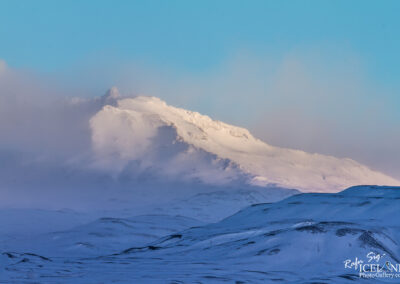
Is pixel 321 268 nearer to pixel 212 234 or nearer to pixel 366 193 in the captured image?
pixel 212 234

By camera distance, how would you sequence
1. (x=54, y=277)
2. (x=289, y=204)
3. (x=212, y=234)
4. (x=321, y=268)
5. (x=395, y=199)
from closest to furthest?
(x=54, y=277) → (x=321, y=268) → (x=212, y=234) → (x=395, y=199) → (x=289, y=204)

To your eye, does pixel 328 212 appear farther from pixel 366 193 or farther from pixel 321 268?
pixel 321 268

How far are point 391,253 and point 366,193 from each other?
236 feet

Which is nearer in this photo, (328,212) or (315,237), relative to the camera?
(315,237)

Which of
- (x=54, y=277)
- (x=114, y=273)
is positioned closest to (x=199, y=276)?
(x=114, y=273)

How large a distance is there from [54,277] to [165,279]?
17.3 m

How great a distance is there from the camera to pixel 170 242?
480ft

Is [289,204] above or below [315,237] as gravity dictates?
above

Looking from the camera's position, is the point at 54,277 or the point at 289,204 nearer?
the point at 54,277

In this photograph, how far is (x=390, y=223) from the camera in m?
139

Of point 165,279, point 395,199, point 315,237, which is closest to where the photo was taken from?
point 165,279

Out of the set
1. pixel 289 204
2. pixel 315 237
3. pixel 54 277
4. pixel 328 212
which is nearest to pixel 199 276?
pixel 54 277

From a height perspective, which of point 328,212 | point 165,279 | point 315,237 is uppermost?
point 328,212

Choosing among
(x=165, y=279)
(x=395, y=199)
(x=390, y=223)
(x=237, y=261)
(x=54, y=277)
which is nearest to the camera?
(x=165, y=279)
